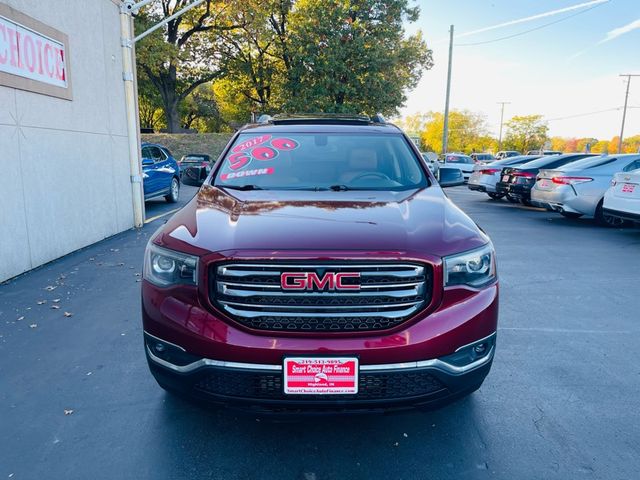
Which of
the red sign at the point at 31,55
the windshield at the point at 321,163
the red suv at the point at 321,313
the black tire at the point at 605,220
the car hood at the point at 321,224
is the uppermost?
the red sign at the point at 31,55

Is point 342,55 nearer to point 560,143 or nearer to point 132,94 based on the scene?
point 132,94

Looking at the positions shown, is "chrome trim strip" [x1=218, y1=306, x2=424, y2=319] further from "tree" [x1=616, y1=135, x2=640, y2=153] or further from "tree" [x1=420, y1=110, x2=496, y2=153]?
"tree" [x1=616, y1=135, x2=640, y2=153]

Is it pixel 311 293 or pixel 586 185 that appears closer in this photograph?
pixel 311 293

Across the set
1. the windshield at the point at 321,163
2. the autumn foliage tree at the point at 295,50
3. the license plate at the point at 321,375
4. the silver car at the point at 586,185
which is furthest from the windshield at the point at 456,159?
the license plate at the point at 321,375

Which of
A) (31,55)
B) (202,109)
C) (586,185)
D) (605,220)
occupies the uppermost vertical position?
(202,109)

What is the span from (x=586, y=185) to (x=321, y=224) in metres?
9.16

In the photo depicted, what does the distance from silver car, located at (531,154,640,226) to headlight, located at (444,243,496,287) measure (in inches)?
337

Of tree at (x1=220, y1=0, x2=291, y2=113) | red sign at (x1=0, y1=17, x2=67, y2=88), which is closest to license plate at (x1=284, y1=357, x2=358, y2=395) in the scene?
red sign at (x1=0, y1=17, x2=67, y2=88)

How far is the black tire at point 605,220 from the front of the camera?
963 cm

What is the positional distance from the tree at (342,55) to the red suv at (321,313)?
24448 millimetres

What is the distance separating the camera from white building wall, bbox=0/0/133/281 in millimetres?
5645

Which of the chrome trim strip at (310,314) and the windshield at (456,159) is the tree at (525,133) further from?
the chrome trim strip at (310,314)

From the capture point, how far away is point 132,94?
8.88 m

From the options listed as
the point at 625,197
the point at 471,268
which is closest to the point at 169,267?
the point at 471,268
